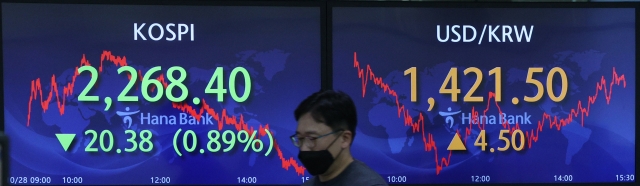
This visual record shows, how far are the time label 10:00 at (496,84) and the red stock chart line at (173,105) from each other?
1001mm

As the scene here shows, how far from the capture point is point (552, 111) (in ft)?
21.3

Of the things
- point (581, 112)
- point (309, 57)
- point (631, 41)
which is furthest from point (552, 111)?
point (309, 57)

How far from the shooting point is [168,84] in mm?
6273

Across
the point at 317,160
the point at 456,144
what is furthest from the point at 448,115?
the point at 317,160

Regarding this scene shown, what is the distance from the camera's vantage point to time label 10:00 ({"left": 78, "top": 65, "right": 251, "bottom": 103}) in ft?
20.4

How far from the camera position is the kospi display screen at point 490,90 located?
20.9 feet

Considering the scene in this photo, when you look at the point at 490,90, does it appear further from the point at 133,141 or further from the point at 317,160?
the point at 317,160

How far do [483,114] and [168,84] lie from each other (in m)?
2.21

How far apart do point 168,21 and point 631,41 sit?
3262 millimetres

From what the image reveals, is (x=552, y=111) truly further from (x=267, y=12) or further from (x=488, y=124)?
(x=267, y=12)

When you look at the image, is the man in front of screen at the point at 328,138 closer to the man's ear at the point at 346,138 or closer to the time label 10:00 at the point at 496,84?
the man's ear at the point at 346,138

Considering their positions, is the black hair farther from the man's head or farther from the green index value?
the green index value
